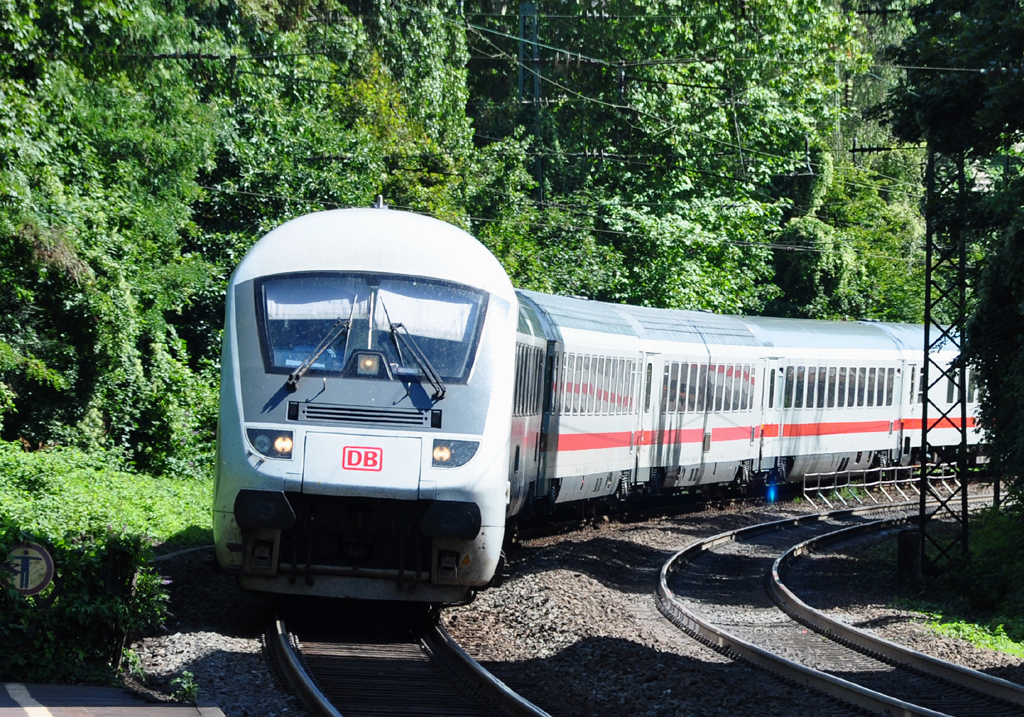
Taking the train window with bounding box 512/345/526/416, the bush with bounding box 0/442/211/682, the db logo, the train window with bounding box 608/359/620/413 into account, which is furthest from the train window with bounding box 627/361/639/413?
the bush with bounding box 0/442/211/682

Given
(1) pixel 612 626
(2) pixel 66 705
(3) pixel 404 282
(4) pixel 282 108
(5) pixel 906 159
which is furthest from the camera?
(5) pixel 906 159

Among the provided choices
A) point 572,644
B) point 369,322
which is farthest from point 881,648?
point 369,322

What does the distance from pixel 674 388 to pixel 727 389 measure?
2.22 m

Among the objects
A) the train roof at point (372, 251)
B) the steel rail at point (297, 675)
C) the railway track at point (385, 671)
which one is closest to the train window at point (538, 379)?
the train roof at point (372, 251)

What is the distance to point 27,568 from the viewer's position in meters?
8.13

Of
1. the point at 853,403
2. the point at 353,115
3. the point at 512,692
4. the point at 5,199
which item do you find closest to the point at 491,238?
the point at 353,115

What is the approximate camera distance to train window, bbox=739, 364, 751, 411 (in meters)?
24.0

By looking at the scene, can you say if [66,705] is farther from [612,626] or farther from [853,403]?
[853,403]

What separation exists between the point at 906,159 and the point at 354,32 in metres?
26.2

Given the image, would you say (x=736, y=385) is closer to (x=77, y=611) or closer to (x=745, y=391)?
(x=745, y=391)

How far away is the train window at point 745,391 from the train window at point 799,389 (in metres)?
1.71

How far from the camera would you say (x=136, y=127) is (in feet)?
71.0

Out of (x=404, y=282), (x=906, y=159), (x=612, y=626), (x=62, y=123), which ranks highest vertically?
(x=906, y=159)

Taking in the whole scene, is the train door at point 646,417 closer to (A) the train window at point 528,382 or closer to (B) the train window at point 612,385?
(B) the train window at point 612,385
